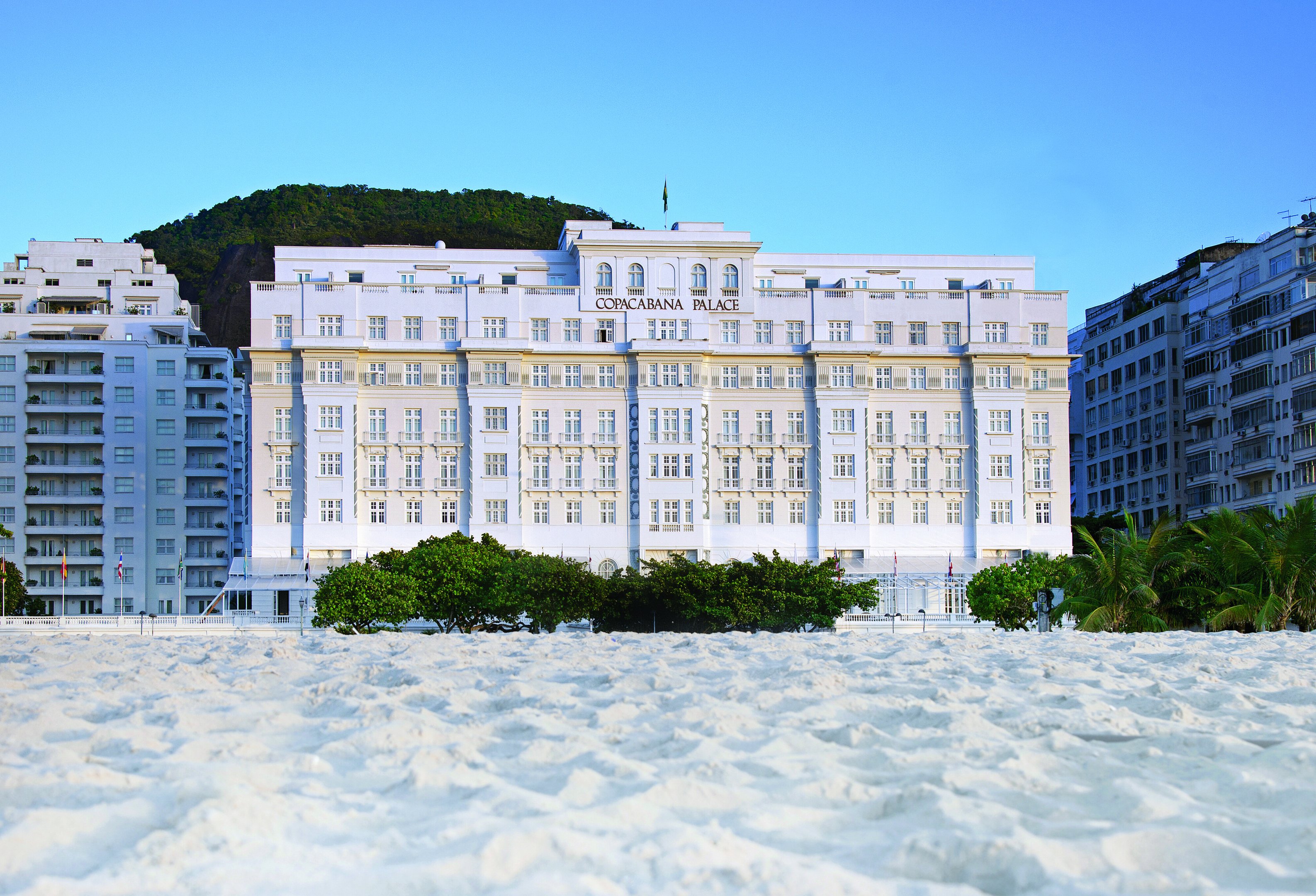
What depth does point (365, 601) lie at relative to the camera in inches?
2170

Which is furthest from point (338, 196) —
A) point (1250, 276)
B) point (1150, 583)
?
point (1150, 583)

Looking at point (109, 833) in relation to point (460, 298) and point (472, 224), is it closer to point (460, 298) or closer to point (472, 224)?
point (460, 298)

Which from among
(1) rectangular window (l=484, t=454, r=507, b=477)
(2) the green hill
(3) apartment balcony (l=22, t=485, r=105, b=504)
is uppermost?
(2) the green hill

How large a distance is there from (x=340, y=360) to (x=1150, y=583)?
48.3 m

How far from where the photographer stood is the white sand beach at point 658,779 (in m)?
7.68

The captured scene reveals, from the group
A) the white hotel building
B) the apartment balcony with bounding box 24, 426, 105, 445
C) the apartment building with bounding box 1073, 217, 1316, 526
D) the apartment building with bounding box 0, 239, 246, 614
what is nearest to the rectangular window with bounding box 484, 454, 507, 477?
the white hotel building

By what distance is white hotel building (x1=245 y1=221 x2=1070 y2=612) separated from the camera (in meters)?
77.8

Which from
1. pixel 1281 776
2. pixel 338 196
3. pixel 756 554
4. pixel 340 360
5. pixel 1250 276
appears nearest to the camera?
pixel 1281 776

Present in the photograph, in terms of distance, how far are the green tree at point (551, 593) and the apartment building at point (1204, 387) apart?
36.5 metres

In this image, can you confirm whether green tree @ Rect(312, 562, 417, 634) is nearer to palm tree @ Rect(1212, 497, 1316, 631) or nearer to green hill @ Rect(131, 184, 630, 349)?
palm tree @ Rect(1212, 497, 1316, 631)

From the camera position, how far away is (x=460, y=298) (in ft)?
261

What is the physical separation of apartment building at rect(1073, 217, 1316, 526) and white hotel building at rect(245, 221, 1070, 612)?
12.4 meters

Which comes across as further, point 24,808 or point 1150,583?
point 1150,583

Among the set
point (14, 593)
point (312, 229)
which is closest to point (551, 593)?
point (14, 593)
